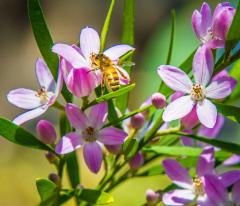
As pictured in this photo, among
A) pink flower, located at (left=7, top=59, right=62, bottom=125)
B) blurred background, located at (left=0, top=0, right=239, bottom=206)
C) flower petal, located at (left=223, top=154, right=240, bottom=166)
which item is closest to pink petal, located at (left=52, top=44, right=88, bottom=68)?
pink flower, located at (left=7, top=59, right=62, bottom=125)

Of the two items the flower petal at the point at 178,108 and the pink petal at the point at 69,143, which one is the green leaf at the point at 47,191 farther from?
the flower petal at the point at 178,108

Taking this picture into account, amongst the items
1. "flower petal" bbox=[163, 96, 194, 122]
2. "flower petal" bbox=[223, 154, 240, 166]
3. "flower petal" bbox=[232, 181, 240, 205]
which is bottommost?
"flower petal" bbox=[232, 181, 240, 205]

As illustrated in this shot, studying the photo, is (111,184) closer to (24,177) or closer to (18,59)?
(24,177)

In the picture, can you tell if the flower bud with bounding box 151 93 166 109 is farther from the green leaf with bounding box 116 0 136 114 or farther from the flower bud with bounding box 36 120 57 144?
the flower bud with bounding box 36 120 57 144

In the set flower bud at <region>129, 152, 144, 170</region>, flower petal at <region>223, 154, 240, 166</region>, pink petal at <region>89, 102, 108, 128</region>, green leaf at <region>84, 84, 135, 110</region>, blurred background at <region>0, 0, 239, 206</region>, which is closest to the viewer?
green leaf at <region>84, 84, 135, 110</region>

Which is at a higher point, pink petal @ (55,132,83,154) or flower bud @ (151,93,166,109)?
flower bud @ (151,93,166,109)
